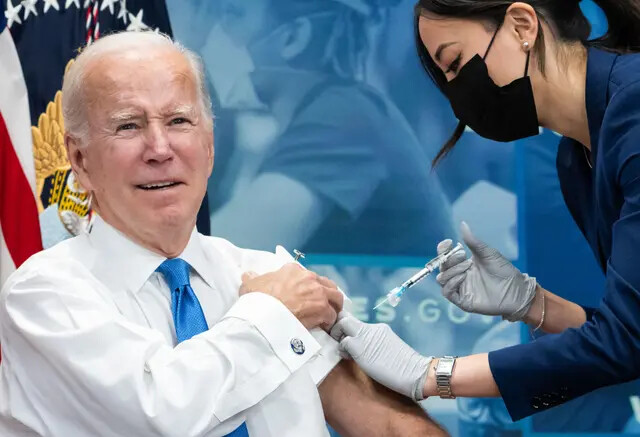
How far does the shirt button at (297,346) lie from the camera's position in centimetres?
175

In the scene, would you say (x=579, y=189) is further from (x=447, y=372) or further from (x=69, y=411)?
(x=69, y=411)

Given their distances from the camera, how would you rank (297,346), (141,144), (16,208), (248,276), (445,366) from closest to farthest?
(297,346) < (141,144) < (248,276) < (445,366) < (16,208)

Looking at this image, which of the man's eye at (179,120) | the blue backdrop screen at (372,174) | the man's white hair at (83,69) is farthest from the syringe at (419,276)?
the blue backdrop screen at (372,174)

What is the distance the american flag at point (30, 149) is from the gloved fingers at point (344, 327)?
112 centimetres

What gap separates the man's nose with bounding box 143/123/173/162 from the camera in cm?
185

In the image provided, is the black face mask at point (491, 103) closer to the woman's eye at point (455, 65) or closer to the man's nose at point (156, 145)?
the woman's eye at point (455, 65)

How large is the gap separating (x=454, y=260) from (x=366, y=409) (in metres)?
0.58

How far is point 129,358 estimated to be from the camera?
5.46ft

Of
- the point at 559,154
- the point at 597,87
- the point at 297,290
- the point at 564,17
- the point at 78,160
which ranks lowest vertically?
the point at 297,290

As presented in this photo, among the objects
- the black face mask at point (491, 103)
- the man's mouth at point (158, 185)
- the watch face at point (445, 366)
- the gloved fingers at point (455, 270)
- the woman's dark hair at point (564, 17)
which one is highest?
the woman's dark hair at point (564, 17)

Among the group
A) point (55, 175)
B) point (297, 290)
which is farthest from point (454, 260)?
point (55, 175)

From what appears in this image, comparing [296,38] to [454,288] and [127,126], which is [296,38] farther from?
[127,126]

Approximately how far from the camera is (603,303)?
1963 millimetres

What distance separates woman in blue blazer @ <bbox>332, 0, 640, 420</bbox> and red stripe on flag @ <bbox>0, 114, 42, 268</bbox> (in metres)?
1.27
